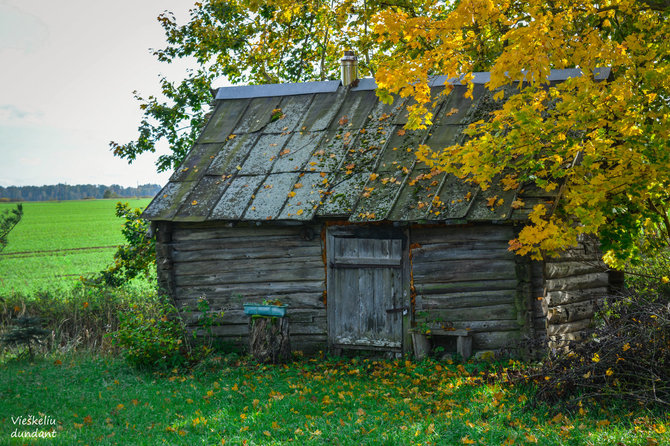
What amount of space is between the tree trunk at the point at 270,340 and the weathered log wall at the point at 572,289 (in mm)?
4050

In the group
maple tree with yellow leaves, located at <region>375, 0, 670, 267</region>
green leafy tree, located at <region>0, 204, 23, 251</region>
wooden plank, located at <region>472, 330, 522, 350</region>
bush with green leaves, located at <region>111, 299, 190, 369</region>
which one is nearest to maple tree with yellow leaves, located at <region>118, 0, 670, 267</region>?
maple tree with yellow leaves, located at <region>375, 0, 670, 267</region>

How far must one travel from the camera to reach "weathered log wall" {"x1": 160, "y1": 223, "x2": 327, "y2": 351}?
385 inches

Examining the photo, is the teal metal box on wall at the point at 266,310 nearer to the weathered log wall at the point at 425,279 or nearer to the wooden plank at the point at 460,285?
the weathered log wall at the point at 425,279

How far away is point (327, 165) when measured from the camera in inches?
402

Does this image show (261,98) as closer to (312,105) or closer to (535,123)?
(312,105)

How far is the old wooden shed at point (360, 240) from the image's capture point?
347 inches

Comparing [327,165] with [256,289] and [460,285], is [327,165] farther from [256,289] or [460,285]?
[460,285]

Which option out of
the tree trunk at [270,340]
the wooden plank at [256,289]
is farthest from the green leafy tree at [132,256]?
the tree trunk at [270,340]

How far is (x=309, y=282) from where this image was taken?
32.1ft

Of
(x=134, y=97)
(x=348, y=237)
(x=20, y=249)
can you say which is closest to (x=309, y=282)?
(x=348, y=237)

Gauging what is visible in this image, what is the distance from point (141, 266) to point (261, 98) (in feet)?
18.1

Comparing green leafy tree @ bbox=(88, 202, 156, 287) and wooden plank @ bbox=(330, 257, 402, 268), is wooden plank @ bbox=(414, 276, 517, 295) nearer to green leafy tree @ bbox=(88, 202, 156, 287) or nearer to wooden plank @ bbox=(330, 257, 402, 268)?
wooden plank @ bbox=(330, 257, 402, 268)

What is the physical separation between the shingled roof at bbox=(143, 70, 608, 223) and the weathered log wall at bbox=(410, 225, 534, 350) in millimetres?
584

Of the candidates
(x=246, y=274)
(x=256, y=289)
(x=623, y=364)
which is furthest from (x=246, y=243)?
(x=623, y=364)
